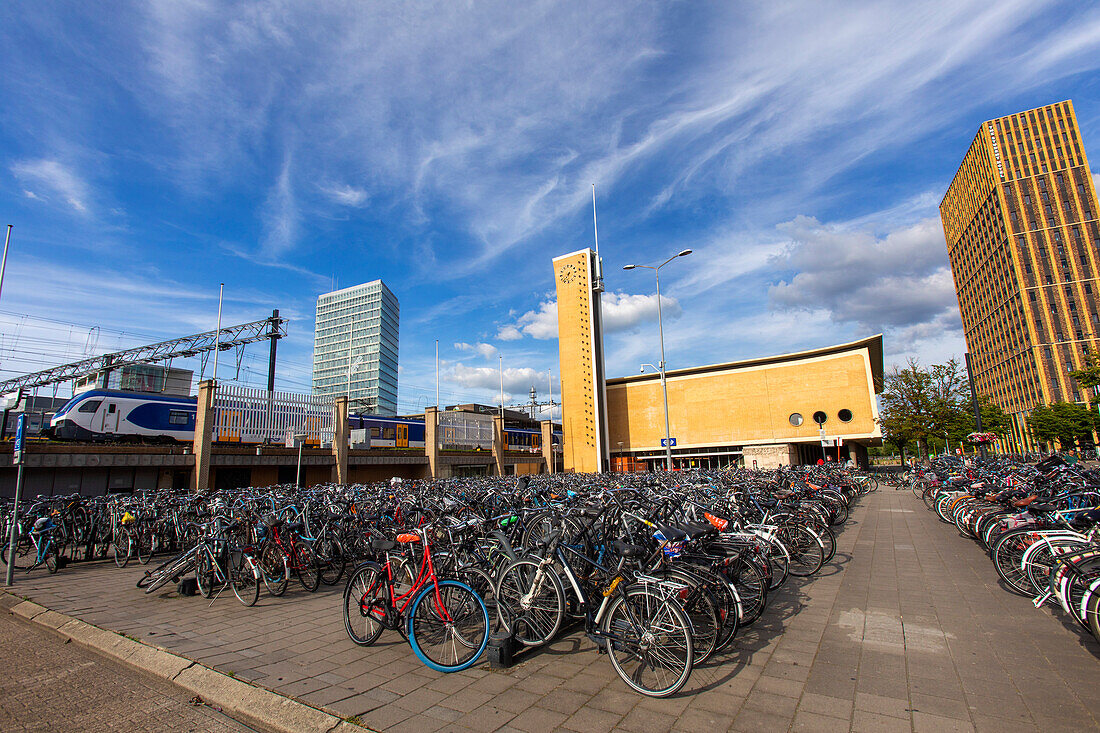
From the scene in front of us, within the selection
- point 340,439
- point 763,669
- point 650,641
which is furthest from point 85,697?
point 340,439

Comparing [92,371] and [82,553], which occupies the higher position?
[92,371]

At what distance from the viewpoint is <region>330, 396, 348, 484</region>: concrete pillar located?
63.3 feet

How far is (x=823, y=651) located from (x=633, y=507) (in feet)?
9.06

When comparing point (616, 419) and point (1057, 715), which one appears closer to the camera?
point (1057, 715)

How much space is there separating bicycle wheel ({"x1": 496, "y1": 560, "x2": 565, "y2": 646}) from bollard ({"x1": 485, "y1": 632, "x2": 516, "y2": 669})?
0.23 meters

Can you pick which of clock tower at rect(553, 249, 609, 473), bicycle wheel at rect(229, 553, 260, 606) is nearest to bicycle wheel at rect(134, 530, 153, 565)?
bicycle wheel at rect(229, 553, 260, 606)

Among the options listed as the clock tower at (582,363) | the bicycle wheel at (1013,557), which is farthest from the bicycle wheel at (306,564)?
the clock tower at (582,363)

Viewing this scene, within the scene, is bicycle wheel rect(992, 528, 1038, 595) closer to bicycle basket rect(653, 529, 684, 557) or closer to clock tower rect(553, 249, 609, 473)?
bicycle basket rect(653, 529, 684, 557)

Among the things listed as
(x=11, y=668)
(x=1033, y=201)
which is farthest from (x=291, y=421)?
(x=1033, y=201)

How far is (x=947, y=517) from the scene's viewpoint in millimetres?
10398

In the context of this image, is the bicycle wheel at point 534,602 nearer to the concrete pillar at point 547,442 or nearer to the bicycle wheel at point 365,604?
the bicycle wheel at point 365,604

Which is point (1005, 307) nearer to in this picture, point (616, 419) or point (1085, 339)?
point (1085, 339)

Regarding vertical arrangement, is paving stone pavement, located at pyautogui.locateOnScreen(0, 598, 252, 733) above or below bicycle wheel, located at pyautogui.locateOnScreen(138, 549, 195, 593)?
below

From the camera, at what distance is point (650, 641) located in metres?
3.26
